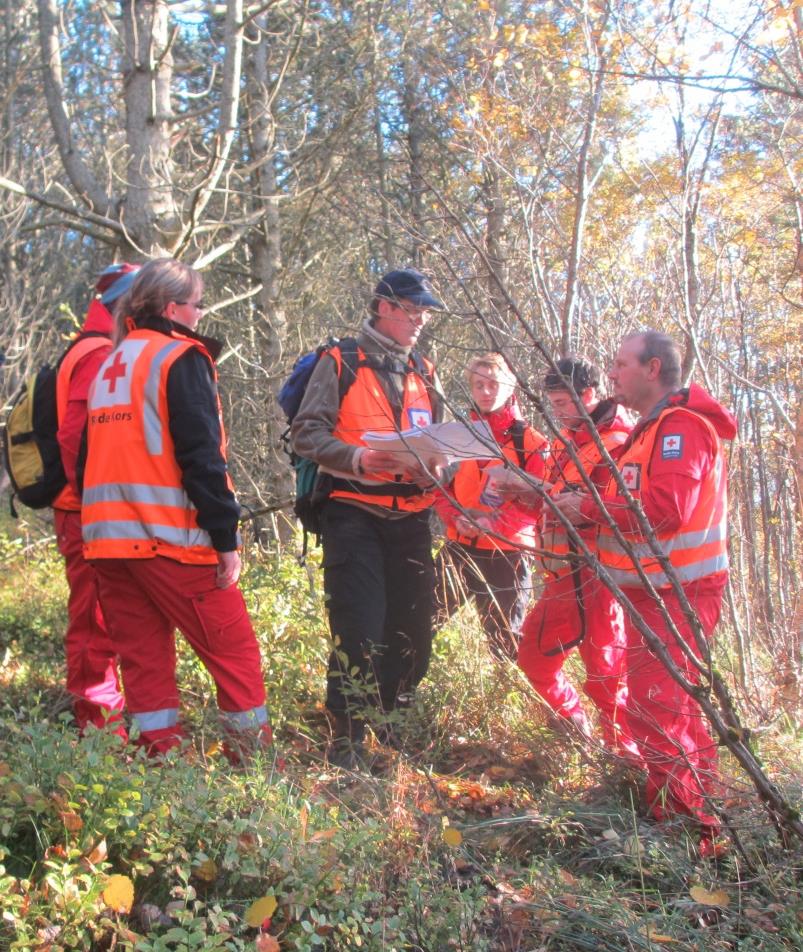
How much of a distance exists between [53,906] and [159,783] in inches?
21.2

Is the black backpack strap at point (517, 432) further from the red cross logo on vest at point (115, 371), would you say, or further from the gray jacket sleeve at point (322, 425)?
the red cross logo on vest at point (115, 371)

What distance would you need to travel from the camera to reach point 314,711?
477 cm

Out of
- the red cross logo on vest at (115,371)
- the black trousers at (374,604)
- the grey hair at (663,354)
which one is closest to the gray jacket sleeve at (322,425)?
the black trousers at (374,604)

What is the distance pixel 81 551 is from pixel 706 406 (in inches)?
107

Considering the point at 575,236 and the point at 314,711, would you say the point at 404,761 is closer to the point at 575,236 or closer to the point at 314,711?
the point at 314,711

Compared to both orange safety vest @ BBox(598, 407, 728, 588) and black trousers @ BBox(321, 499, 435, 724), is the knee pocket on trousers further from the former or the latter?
orange safety vest @ BBox(598, 407, 728, 588)

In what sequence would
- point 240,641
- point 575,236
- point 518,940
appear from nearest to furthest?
point 518,940, point 240,641, point 575,236

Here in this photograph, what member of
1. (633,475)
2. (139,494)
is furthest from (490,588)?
(139,494)

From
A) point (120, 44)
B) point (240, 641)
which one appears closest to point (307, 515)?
point (240, 641)

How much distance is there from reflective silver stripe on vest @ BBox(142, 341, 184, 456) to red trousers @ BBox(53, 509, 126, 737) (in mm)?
865

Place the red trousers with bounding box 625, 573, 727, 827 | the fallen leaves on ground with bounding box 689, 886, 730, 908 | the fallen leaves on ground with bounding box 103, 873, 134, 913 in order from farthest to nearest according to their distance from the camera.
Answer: the red trousers with bounding box 625, 573, 727, 827 → the fallen leaves on ground with bounding box 689, 886, 730, 908 → the fallen leaves on ground with bounding box 103, 873, 134, 913

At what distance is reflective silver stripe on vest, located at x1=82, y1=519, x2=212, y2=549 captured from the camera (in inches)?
140

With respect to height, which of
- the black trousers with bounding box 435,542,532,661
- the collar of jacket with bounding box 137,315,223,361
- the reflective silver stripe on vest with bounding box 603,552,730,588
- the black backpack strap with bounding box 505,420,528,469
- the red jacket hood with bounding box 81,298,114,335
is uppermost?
the red jacket hood with bounding box 81,298,114,335

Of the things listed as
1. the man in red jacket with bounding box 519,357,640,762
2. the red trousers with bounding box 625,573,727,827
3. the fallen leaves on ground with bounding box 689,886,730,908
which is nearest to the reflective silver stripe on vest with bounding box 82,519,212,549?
the man in red jacket with bounding box 519,357,640,762
